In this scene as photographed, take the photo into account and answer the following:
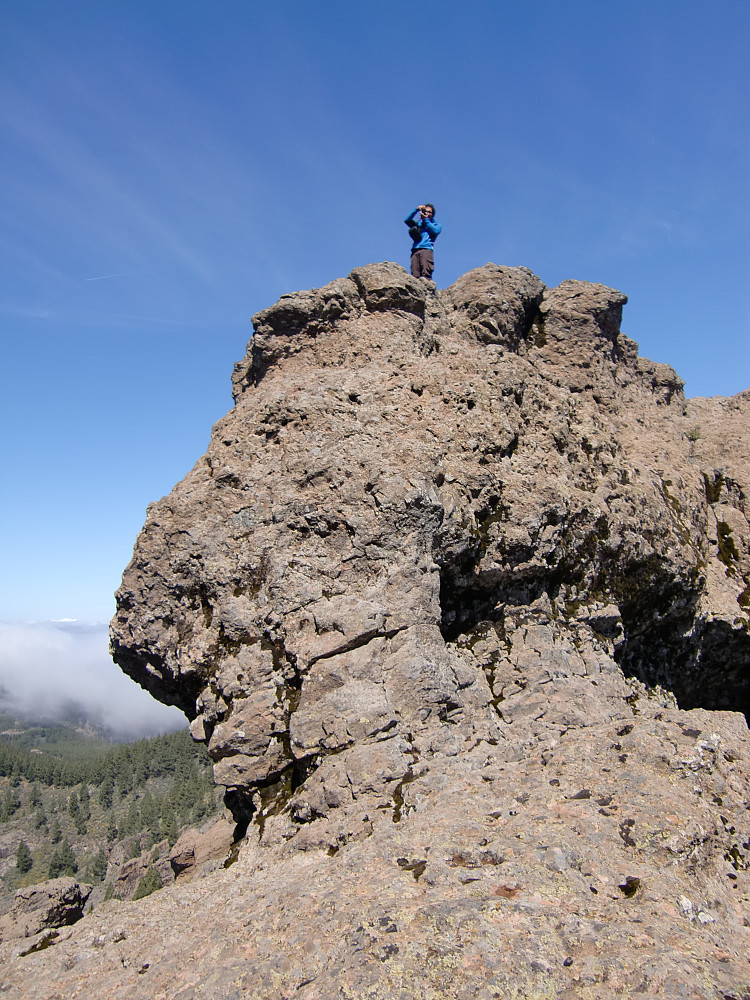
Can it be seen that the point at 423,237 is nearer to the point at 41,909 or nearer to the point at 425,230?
the point at 425,230

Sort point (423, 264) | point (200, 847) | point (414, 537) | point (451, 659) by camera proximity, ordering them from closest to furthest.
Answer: point (451, 659)
point (414, 537)
point (200, 847)
point (423, 264)

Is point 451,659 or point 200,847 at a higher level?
point 451,659

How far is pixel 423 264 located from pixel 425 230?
1.39 metres

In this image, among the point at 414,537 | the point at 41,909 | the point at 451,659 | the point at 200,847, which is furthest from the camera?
the point at 200,847

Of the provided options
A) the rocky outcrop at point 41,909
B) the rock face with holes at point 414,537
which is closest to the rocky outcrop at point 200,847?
the rocky outcrop at point 41,909

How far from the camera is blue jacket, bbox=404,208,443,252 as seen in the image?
20.5 meters

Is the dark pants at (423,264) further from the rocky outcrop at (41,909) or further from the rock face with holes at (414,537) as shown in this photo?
the rocky outcrop at (41,909)

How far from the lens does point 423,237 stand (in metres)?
20.7

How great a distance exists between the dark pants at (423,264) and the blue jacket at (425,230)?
0.26m

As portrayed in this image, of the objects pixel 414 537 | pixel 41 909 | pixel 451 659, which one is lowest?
pixel 41 909

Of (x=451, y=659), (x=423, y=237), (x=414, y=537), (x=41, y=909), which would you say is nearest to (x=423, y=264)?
(x=423, y=237)

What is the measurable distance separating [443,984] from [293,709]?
6.07 meters

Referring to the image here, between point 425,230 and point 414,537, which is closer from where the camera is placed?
point 414,537

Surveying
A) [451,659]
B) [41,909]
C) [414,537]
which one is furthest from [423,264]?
[41,909]
